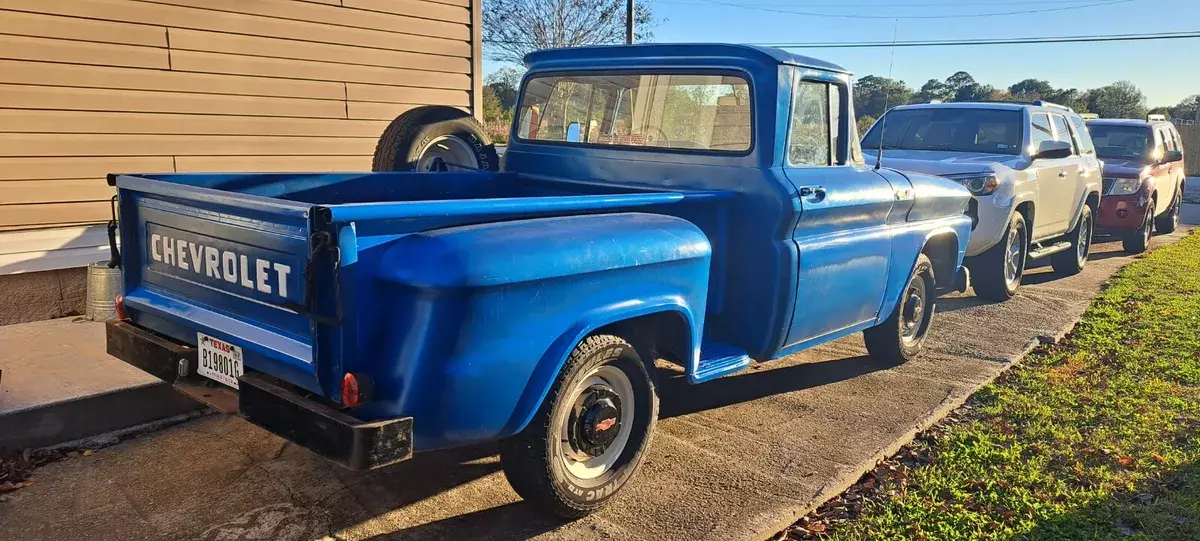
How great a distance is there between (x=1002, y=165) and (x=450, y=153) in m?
4.85

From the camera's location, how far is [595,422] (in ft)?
10.9

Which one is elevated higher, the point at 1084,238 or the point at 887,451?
the point at 1084,238

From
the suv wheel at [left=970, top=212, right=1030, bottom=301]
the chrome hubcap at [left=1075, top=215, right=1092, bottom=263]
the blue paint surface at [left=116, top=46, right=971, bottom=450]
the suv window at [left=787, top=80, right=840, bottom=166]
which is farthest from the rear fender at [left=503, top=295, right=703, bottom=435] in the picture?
the chrome hubcap at [left=1075, top=215, right=1092, bottom=263]

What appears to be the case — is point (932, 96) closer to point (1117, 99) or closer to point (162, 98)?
point (162, 98)

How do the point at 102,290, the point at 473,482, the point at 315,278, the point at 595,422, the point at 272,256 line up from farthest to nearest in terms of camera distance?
the point at 102,290 < the point at 473,482 < the point at 595,422 < the point at 272,256 < the point at 315,278

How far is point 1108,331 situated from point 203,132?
7.04 meters

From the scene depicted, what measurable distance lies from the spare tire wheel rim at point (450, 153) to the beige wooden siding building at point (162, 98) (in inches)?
58.8

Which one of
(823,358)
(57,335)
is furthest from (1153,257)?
(57,335)

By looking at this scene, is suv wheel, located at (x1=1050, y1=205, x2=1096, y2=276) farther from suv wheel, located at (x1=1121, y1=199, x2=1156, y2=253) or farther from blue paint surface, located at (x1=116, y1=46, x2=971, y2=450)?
blue paint surface, located at (x1=116, y1=46, x2=971, y2=450)

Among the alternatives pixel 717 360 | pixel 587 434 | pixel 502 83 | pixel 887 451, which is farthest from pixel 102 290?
pixel 502 83

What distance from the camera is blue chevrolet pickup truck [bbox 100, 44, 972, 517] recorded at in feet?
8.77

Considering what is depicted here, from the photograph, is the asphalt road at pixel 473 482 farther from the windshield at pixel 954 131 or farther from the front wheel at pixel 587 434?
the windshield at pixel 954 131

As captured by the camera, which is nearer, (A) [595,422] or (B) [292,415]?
(B) [292,415]

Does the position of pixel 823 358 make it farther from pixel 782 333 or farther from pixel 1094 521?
pixel 1094 521
